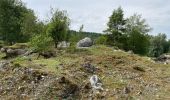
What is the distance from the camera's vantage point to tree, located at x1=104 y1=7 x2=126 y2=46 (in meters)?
66.8

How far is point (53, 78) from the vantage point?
2561 centimetres

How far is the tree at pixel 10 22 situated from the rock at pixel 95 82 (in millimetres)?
43266

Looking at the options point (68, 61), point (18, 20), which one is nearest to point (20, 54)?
point (68, 61)

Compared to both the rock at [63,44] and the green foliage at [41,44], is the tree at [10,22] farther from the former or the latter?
the green foliage at [41,44]

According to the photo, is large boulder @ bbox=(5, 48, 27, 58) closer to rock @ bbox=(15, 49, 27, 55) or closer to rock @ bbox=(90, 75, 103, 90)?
rock @ bbox=(15, 49, 27, 55)

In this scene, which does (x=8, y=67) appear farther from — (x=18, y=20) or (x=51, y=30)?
(x=18, y=20)

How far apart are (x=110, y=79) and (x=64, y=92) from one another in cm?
443

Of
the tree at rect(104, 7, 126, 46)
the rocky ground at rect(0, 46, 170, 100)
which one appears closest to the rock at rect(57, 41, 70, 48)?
the rocky ground at rect(0, 46, 170, 100)

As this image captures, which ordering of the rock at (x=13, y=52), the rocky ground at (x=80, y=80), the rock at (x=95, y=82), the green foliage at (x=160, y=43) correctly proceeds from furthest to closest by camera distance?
the green foliage at (x=160, y=43)
the rock at (x=13, y=52)
the rock at (x=95, y=82)
the rocky ground at (x=80, y=80)

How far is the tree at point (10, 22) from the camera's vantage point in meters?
68.0

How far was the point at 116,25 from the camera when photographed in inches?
2655

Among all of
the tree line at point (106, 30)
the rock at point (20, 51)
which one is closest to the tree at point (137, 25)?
the tree line at point (106, 30)

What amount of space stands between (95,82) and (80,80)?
125cm

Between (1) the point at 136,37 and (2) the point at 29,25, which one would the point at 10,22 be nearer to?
(2) the point at 29,25
